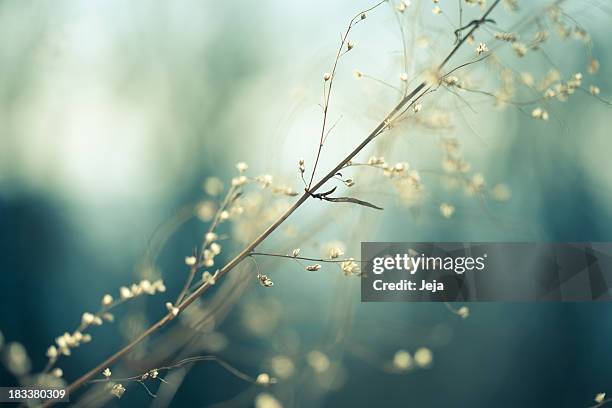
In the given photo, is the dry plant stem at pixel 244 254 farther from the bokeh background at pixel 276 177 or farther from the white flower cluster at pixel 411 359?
the white flower cluster at pixel 411 359

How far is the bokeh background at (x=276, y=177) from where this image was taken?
108cm

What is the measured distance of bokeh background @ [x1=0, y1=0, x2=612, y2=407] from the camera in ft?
3.53

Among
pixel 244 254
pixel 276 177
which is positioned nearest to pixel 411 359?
pixel 276 177

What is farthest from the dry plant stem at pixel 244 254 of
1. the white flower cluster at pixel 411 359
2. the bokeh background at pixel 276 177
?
the white flower cluster at pixel 411 359

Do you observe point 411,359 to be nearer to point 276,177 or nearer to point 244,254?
point 276,177

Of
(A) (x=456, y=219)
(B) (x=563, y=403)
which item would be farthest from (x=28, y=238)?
(B) (x=563, y=403)

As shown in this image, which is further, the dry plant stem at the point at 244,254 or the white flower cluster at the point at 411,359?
the white flower cluster at the point at 411,359

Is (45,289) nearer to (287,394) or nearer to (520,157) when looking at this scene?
(287,394)

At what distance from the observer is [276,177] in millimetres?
1066

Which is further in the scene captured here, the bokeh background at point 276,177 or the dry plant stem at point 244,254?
the bokeh background at point 276,177

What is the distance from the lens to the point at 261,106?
43.7 inches

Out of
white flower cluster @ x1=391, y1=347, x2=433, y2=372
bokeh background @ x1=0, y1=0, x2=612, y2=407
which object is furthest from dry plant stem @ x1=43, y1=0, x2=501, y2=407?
white flower cluster @ x1=391, y1=347, x2=433, y2=372

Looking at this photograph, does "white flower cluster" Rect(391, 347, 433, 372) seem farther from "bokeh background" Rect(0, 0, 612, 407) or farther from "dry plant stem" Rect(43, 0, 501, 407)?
"dry plant stem" Rect(43, 0, 501, 407)

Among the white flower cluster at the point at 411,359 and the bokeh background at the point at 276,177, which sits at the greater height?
the bokeh background at the point at 276,177
